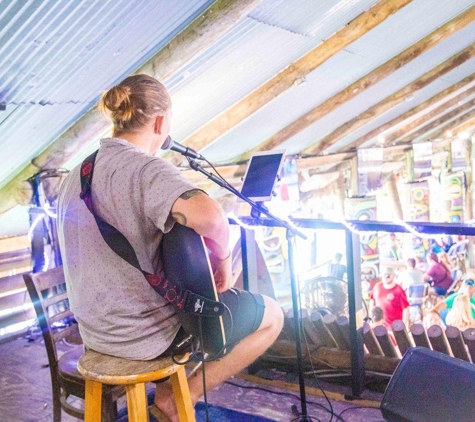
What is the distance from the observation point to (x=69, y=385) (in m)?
1.98

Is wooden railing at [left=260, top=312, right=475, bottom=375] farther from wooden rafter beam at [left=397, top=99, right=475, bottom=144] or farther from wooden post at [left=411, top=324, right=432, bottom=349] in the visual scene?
wooden rafter beam at [left=397, top=99, right=475, bottom=144]

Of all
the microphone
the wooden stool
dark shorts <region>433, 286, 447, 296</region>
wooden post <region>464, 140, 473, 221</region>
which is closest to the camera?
the wooden stool

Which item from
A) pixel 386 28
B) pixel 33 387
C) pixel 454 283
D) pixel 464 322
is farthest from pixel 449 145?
pixel 33 387

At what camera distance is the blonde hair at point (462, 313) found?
605 centimetres

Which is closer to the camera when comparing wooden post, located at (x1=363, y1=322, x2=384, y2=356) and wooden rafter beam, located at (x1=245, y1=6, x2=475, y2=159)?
wooden post, located at (x1=363, y1=322, x2=384, y2=356)

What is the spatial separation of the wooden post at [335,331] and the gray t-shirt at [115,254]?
50.3 inches

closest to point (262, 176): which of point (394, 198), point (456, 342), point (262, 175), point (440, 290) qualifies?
point (262, 175)

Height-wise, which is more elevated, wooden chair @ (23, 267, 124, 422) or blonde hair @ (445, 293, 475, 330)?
wooden chair @ (23, 267, 124, 422)

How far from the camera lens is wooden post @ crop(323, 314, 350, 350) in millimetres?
2578

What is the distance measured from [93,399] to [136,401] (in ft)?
0.63

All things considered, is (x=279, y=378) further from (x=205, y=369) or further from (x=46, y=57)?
(x=46, y=57)

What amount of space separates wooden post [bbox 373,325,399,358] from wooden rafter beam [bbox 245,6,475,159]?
3981mm

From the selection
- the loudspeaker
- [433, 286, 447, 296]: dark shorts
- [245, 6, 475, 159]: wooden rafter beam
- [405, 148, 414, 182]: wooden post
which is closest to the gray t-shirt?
the loudspeaker

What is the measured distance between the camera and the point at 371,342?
99.5 inches
